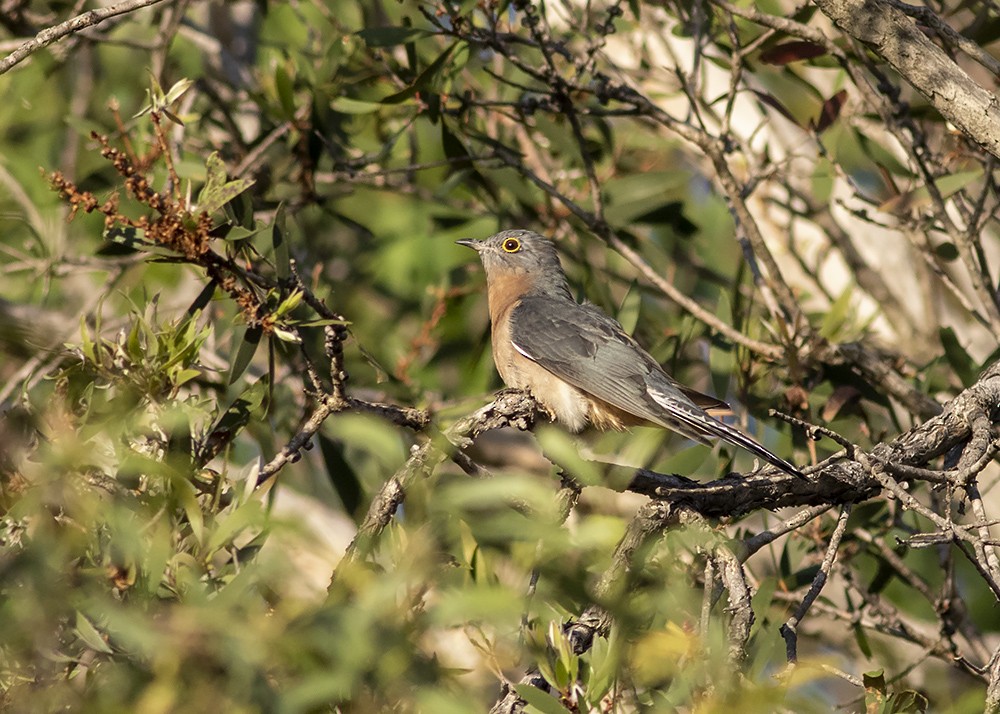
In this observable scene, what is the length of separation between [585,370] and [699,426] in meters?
0.85

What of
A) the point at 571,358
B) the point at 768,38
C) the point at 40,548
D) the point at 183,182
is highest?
the point at 768,38

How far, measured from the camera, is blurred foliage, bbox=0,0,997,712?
2014mm

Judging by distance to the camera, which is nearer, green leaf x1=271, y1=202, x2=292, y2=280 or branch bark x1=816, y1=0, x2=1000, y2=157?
branch bark x1=816, y1=0, x2=1000, y2=157

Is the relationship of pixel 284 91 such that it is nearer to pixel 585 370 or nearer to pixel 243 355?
pixel 243 355

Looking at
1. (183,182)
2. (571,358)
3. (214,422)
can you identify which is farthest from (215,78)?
(214,422)

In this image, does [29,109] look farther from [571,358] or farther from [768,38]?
[768,38]

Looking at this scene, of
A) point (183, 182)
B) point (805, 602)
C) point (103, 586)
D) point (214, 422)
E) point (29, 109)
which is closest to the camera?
point (103, 586)

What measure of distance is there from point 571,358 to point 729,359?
0.85m

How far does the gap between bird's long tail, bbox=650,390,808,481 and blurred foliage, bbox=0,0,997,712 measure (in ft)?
0.49

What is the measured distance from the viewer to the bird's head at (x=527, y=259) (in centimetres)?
680

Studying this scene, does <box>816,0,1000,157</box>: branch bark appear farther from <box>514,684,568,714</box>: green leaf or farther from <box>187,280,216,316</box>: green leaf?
<box>187,280,216,316</box>: green leaf

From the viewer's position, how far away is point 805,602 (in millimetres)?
2984

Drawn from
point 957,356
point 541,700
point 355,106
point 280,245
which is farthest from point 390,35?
point 541,700

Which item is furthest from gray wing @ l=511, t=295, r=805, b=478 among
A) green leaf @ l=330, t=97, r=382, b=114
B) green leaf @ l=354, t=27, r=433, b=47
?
green leaf @ l=354, t=27, r=433, b=47
